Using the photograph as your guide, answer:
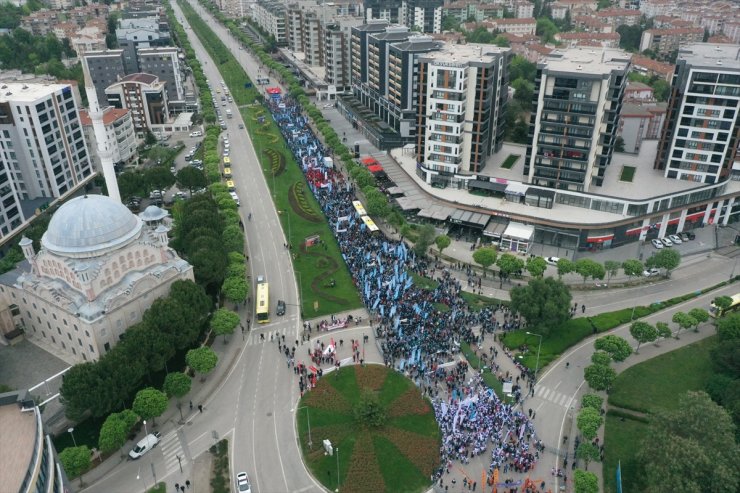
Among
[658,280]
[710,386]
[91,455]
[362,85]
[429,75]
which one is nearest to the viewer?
[91,455]

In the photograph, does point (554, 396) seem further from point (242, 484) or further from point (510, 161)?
point (510, 161)

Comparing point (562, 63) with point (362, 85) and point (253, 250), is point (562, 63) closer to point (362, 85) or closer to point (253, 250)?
point (253, 250)

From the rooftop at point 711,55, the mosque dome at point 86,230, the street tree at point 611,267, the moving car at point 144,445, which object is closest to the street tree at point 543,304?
the street tree at point 611,267

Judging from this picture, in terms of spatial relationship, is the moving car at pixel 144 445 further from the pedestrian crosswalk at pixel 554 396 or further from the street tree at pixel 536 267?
the street tree at pixel 536 267

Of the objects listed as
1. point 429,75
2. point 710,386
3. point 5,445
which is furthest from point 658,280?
point 5,445

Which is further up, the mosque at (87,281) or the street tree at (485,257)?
the mosque at (87,281)

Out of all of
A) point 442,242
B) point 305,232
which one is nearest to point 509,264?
point 442,242
